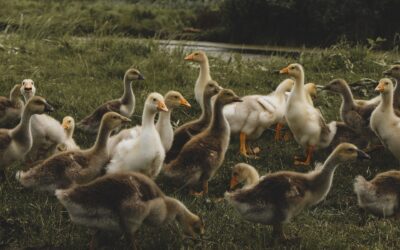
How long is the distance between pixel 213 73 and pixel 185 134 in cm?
463

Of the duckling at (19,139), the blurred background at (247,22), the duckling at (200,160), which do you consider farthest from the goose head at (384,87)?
the blurred background at (247,22)

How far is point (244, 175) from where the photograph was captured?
678cm

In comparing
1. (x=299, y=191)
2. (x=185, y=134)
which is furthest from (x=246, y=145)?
(x=299, y=191)

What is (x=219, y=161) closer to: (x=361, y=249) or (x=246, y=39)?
(x=361, y=249)

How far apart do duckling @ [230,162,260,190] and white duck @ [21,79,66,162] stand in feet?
6.91

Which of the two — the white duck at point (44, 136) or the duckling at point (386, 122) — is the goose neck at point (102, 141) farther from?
the duckling at point (386, 122)

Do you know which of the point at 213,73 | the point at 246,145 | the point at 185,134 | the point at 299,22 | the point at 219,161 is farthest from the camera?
the point at 299,22

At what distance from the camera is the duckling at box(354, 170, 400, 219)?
6.20 metres

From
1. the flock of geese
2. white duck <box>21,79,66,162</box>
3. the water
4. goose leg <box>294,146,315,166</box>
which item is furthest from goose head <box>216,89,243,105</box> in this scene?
the water

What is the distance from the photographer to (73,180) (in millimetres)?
6211

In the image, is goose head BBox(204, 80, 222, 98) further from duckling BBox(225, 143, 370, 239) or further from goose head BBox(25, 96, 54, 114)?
duckling BBox(225, 143, 370, 239)

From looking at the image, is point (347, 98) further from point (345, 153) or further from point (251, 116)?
point (345, 153)

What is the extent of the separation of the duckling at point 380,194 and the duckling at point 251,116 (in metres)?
2.25

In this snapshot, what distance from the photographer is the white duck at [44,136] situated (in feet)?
24.9
